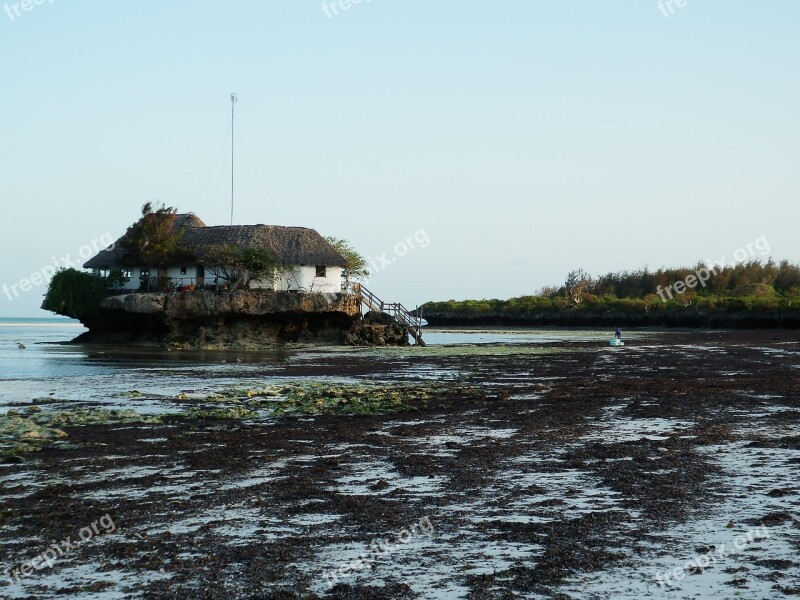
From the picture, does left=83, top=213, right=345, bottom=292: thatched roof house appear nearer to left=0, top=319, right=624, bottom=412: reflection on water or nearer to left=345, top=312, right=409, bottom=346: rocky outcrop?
left=345, top=312, right=409, bottom=346: rocky outcrop

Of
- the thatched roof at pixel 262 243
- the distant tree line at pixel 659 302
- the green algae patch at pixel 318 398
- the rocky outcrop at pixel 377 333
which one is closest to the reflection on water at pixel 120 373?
the green algae patch at pixel 318 398

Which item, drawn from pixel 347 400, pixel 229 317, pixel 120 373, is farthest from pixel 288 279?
pixel 347 400

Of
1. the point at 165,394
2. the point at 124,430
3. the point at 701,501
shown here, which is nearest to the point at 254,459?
the point at 124,430

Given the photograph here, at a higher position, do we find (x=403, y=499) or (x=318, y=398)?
(x=318, y=398)

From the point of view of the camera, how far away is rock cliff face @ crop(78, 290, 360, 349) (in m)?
57.6

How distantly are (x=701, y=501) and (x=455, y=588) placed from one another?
13.7 ft

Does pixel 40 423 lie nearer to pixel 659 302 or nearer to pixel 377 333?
pixel 377 333

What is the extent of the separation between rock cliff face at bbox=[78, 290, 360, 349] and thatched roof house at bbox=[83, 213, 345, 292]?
249 cm

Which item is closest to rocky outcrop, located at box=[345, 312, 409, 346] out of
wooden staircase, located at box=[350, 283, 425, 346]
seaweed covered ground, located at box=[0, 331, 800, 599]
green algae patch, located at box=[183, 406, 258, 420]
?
wooden staircase, located at box=[350, 283, 425, 346]

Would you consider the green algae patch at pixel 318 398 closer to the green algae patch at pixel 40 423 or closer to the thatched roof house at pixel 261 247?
the green algae patch at pixel 40 423

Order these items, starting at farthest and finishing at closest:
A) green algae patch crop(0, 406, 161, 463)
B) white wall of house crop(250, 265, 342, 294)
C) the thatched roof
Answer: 1. the thatched roof
2. white wall of house crop(250, 265, 342, 294)
3. green algae patch crop(0, 406, 161, 463)

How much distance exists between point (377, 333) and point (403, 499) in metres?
50.4

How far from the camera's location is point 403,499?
1093 centimetres

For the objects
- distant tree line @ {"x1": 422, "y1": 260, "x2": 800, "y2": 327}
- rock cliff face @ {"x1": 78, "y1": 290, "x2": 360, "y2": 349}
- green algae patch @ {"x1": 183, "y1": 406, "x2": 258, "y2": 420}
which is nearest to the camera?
green algae patch @ {"x1": 183, "y1": 406, "x2": 258, "y2": 420}
